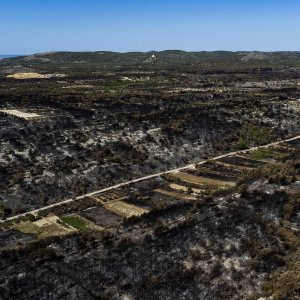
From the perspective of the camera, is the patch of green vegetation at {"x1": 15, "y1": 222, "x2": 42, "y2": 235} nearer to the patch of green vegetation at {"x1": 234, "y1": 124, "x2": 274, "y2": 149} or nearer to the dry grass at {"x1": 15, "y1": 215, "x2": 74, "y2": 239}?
the dry grass at {"x1": 15, "y1": 215, "x2": 74, "y2": 239}

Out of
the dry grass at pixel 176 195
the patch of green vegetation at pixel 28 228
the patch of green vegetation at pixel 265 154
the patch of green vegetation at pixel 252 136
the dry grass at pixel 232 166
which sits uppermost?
the patch of green vegetation at pixel 252 136

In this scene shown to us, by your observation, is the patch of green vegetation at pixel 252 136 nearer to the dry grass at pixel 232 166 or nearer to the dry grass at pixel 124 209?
the dry grass at pixel 232 166

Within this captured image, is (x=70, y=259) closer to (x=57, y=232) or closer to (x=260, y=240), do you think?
(x=57, y=232)

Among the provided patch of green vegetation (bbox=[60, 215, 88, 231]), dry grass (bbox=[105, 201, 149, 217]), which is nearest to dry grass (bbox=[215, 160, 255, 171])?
dry grass (bbox=[105, 201, 149, 217])

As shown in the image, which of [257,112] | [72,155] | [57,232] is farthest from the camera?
[257,112]

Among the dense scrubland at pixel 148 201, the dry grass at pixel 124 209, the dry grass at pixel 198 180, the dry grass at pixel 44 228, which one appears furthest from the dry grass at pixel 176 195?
the dry grass at pixel 44 228

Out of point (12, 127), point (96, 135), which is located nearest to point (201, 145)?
point (96, 135)

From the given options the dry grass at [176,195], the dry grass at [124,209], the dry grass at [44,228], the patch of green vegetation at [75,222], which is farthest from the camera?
the dry grass at [176,195]
